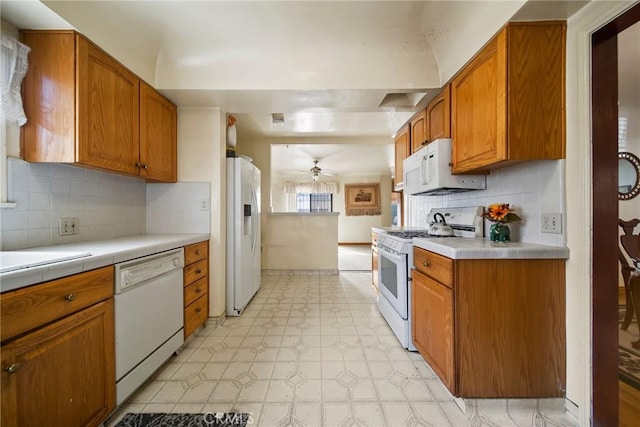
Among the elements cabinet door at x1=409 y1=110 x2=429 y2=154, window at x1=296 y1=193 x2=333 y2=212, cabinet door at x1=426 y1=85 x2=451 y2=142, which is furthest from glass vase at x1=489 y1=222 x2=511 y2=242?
window at x1=296 y1=193 x2=333 y2=212

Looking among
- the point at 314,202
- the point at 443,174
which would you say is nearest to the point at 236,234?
the point at 443,174

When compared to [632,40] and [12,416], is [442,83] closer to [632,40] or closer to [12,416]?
[632,40]

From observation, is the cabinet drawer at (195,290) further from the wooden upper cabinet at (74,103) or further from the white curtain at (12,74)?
the white curtain at (12,74)

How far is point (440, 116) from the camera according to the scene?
198cm

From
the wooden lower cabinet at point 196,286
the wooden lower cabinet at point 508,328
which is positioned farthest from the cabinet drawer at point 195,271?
the wooden lower cabinet at point 508,328

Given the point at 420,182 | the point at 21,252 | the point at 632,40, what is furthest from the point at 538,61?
the point at 21,252

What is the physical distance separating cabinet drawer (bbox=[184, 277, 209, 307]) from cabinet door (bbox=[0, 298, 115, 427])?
0.68 m

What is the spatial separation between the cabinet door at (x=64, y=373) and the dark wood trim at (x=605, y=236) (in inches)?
89.9

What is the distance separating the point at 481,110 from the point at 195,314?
2.51 metres

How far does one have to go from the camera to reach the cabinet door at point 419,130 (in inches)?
90.0

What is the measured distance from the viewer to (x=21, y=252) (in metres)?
1.19

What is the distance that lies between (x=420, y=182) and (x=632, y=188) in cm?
253

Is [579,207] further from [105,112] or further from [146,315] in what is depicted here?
[105,112]

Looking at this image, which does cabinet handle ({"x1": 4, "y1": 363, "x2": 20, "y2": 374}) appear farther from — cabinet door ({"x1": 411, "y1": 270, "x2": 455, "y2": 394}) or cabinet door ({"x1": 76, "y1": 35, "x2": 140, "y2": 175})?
cabinet door ({"x1": 411, "y1": 270, "x2": 455, "y2": 394})
